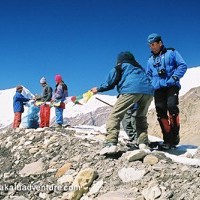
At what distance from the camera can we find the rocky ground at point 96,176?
661 centimetres

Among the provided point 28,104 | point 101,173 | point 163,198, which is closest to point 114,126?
point 101,173

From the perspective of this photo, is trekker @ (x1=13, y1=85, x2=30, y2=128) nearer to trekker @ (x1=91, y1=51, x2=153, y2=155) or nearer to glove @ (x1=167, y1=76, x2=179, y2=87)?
trekker @ (x1=91, y1=51, x2=153, y2=155)

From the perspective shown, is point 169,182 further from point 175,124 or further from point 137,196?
point 175,124

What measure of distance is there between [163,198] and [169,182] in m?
0.48

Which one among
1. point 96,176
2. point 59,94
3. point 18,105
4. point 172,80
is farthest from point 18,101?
point 96,176

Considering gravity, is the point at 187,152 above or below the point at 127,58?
below

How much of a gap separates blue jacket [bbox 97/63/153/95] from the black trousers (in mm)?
542

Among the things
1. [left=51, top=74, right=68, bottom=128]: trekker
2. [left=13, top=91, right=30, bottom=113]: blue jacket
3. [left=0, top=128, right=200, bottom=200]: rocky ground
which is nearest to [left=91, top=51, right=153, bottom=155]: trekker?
[left=0, top=128, right=200, bottom=200]: rocky ground

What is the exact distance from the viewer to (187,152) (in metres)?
9.24

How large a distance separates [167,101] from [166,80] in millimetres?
461

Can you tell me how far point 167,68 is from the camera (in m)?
9.25

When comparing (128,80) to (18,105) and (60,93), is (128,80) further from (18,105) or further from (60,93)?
(18,105)

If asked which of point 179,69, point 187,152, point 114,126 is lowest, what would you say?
point 187,152

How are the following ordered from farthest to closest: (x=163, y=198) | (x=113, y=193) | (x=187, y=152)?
(x=187, y=152) → (x=113, y=193) → (x=163, y=198)
